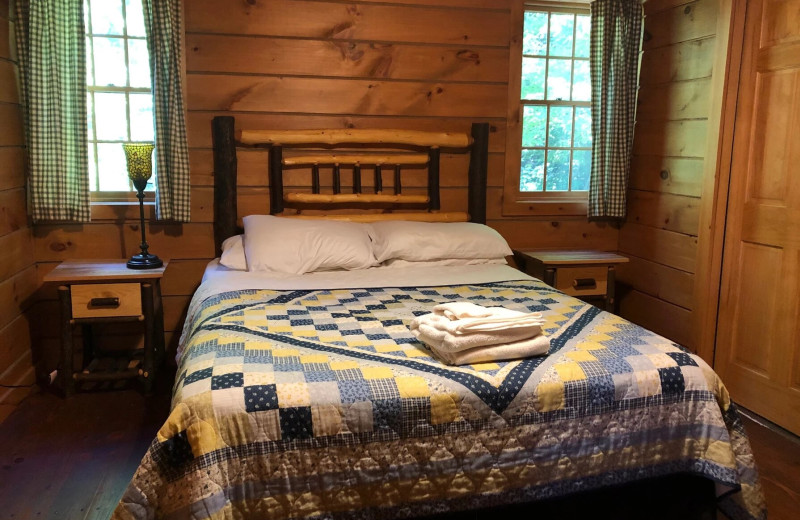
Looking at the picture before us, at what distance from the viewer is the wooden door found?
2910 millimetres

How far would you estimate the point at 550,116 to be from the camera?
13.0 ft

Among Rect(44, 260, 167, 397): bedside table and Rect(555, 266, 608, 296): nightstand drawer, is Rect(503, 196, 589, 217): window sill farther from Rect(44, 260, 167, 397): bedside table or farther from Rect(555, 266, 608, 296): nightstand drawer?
Rect(44, 260, 167, 397): bedside table

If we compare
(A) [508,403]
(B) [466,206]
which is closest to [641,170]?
(B) [466,206]

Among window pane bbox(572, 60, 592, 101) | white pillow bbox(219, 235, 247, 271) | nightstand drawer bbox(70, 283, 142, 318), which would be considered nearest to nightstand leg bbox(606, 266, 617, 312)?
window pane bbox(572, 60, 592, 101)

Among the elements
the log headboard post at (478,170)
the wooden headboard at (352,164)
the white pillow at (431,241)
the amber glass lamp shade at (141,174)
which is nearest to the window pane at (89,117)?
the amber glass lamp shade at (141,174)

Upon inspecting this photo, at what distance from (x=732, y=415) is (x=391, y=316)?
3.84ft

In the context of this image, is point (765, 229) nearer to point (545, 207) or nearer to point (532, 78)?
point (545, 207)

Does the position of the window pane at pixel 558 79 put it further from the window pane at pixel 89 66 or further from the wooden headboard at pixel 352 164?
the window pane at pixel 89 66

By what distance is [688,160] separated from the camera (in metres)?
3.46

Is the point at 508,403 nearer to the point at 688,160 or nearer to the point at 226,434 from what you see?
the point at 226,434

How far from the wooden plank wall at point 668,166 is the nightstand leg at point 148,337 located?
8.82ft

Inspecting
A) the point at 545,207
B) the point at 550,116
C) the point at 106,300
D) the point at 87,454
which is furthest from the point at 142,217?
the point at 550,116

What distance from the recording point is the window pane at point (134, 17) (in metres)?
3.41

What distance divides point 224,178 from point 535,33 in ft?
6.43
